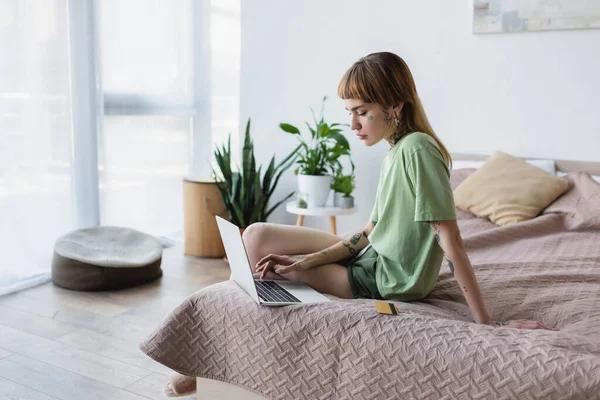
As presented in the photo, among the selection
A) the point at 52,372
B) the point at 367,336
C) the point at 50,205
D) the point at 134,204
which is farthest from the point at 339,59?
the point at 367,336

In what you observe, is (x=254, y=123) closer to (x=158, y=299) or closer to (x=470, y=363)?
(x=158, y=299)

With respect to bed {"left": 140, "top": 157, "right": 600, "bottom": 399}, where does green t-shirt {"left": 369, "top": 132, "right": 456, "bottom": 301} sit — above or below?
above

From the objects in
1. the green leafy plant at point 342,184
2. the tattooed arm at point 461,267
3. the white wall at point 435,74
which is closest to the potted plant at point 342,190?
the green leafy plant at point 342,184

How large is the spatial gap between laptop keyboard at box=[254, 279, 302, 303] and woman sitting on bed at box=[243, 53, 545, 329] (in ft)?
0.18

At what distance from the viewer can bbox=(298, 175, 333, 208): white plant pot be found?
355 cm

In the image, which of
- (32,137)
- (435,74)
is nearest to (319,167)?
(435,74)

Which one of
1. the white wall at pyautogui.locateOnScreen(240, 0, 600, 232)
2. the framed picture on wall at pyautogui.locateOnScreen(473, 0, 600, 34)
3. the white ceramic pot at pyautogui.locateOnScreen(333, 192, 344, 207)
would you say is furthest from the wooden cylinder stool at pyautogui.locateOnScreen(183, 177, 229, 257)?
the framed picture on wall at pyautogui.locateOnScreen(473, 0, 600, 34)

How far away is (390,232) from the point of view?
178cm

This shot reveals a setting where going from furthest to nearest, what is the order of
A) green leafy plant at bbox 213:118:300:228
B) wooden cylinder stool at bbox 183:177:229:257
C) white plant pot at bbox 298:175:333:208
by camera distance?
wooden cylinder stool at bbox 183:177:229:257 → green leafy plant at bbox 213:118:300:228 → white plant pot at bbox 298:175:333:208

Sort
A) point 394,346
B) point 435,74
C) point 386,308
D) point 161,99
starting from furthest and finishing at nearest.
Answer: point 161,99 → point 435,74 → point 386,308 → point 394,346

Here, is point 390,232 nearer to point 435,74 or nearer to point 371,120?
point 371,120

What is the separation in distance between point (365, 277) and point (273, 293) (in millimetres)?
299

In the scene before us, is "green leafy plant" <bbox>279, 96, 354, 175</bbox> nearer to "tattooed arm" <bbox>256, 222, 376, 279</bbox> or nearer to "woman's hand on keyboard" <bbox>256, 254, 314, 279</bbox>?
"tattooed arm" <bbox>256, 222, 376, 279</bbox>

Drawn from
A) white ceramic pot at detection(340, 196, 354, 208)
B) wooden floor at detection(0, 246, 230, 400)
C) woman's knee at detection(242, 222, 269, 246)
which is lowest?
wooden floor at detection(0, 246, 230, 400)
